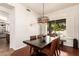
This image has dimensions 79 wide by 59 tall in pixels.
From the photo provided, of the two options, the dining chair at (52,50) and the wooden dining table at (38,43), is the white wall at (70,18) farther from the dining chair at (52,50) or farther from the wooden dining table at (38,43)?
the wooden dining table at (38,43)

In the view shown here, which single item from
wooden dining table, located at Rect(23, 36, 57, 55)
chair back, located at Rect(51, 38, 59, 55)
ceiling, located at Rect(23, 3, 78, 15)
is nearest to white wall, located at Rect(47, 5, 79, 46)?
Answer: ceiling, located at Rect(23, 3, 78, 15)

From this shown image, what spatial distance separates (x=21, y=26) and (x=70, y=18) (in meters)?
0.96

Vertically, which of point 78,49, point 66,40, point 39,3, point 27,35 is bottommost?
point 78,49

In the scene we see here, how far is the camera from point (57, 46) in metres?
1.71

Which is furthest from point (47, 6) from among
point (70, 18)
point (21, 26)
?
point (21, 26)

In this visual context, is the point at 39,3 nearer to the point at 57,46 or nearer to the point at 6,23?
the point at 6,23

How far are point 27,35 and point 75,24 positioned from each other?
974 millimetres

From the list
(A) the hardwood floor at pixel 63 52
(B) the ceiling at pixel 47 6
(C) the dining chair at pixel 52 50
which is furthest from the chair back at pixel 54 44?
(B) the ceiling at pixel 47 6

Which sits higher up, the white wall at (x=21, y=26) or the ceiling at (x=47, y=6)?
the ceiling at (x=47, y=6)

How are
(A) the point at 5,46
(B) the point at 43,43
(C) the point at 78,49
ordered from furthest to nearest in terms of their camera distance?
1. (B) the point at 43,43
2. (C) the point at 78,49
3. (A) the point at 5,46

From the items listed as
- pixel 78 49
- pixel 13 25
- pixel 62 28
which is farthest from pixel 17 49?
pixel 78 49

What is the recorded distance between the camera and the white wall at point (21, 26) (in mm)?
1607

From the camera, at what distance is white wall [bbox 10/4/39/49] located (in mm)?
1607

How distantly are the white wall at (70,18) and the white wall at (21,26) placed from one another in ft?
1.34
